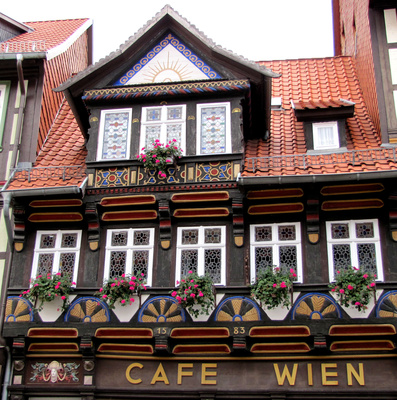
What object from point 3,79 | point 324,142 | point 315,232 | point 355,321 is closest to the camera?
point 355,321

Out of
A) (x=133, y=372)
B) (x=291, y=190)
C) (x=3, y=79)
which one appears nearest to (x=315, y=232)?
(x=291, y=190)

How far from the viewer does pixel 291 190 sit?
1455 cm

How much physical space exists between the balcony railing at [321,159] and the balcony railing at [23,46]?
6833mm

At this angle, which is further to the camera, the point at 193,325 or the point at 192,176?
the point at 192,176

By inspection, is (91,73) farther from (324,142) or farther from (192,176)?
(324,142)

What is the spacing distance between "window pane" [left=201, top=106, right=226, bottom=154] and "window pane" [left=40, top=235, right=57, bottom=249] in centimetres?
399

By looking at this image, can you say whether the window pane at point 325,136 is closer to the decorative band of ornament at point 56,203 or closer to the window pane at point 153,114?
the window pane at point 153,114

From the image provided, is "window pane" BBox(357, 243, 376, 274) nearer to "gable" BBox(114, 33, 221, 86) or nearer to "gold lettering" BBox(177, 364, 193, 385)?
"gold lettering" BBox(177, 364, 193, 385)

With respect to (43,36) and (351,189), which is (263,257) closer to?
(351,189)

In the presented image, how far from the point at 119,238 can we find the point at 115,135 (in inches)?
98.8

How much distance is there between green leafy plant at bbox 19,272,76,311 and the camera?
14219mm

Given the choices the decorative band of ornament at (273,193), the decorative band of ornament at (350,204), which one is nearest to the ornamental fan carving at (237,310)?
the decorative band of ornament at (273,193)

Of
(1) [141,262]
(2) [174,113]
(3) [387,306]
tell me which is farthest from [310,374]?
(2) [174,113]

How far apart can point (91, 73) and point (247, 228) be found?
17.5ft
